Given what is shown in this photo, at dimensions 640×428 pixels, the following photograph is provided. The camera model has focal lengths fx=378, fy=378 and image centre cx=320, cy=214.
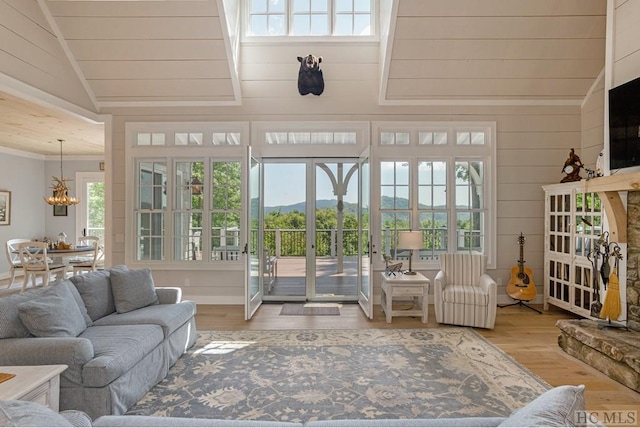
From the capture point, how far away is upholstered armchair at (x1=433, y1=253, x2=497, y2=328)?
14.7 ft

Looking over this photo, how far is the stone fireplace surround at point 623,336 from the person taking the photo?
305 cm

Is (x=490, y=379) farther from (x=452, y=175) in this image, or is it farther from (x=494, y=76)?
(x=494, y=76)

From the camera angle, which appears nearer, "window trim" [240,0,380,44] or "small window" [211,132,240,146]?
"window trim" [240,0,380,44]

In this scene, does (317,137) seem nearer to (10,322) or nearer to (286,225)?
(286,225)

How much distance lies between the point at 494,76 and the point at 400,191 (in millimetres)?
2086

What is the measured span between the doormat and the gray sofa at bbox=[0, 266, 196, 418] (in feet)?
6.13

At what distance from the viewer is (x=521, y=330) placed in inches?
178

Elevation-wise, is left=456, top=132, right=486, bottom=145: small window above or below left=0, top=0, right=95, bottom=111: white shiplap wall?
below

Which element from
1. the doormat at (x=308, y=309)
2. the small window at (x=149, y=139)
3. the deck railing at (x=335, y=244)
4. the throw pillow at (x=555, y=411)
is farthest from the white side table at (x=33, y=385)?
the small window at (x=149, y=139)

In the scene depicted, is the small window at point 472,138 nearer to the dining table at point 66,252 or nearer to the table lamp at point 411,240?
the table lamp at point 411,240

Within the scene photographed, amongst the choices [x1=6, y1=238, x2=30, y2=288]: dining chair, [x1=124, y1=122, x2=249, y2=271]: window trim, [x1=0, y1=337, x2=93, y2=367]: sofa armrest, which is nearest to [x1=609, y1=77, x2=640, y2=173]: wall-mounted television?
[x1=124, y1=122, x2=249, y2=271]: window trim

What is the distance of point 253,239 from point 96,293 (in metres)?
2.22

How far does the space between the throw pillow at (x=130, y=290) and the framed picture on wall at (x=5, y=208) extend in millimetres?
6576

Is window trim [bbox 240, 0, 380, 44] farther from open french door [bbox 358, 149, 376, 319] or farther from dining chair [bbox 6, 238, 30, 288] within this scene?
dining chair [bbox 6, 238, 30, 288]
